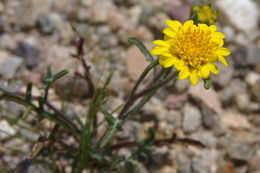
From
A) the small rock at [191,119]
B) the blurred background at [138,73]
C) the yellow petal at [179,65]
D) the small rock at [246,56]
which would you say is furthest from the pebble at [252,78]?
the yellow petal at [179,65]

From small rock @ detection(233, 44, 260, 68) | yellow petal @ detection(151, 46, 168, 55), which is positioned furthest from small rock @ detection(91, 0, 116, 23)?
yellow petal @ detection(151, 46, 168, 55)

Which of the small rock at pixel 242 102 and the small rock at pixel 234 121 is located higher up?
the small rock at pixel 242 102

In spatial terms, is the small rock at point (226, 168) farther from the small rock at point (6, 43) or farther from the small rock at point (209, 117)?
the small rock at point (6, 43)

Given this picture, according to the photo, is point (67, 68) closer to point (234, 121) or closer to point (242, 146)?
point (234, 121)

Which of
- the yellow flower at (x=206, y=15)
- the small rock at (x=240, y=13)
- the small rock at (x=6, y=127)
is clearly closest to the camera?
the yellow flower at (x=206, y=15)

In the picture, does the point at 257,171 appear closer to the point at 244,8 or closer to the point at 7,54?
the point at 244,8

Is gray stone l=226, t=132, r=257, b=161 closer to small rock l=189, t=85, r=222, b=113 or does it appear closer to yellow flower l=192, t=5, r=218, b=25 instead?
small rock l=189, t=85, r=222, b=113

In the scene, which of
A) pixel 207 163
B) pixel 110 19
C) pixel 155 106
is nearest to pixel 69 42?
pixel 110 19
